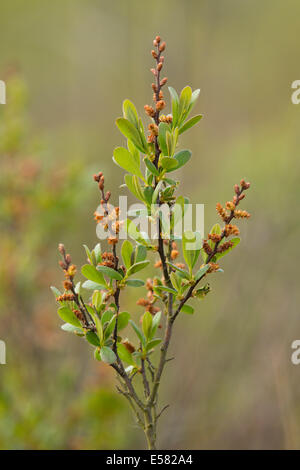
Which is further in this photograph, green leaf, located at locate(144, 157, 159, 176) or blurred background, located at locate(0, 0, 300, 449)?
blurred background, located at locate(0, 0, 300, 449)

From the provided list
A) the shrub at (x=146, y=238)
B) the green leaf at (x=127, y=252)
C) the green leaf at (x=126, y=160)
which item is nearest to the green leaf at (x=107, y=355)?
the shrub at (x=146, y=238)

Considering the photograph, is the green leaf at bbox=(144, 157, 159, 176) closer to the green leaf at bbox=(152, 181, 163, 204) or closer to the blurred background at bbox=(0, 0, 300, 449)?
the green leaf at bbox=(152, 181, 163, 204)

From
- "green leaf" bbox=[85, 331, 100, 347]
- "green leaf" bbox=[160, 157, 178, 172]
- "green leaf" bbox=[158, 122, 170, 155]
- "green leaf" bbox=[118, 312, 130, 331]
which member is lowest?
"green leaf" bbox=[85, 331, 100, 347]

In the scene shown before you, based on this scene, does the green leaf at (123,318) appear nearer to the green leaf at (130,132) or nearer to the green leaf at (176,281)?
the green leaf at (176,281)

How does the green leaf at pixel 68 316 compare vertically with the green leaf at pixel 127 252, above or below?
below

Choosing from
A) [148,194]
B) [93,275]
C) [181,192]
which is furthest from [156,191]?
[181,192]

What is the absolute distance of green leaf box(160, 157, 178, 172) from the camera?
549 mm

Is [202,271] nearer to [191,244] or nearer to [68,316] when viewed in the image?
[191,244]

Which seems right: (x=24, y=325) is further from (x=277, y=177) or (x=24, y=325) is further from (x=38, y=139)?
(x=277, y=177)

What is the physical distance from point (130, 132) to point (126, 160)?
35mm

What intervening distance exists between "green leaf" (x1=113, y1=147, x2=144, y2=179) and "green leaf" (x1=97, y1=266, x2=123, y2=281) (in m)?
0.13

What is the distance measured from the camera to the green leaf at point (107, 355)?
1.80 ft

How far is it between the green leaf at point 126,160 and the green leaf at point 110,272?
0.13 metres

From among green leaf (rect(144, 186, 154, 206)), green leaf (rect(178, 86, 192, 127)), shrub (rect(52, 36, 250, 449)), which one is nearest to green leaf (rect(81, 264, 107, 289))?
shrub (rect(52, 36, 250, 449))
